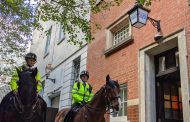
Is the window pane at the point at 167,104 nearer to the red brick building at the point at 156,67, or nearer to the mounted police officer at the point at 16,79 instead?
the red brick building at the point at 156,67

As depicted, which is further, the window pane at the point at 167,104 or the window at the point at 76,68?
the window at the point at 76,68

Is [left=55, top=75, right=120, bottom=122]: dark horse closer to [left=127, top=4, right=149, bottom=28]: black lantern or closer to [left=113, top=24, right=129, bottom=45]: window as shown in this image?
[left=127, top=4, right=149, bottom=28]: black lantern

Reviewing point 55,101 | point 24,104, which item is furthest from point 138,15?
point 55,101

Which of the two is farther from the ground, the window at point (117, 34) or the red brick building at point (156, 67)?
the window at point (117, 34)

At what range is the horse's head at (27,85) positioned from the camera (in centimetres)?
560

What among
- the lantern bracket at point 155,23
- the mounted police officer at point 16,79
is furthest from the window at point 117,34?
the mounted police officer at point 16,79

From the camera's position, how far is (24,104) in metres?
5.57

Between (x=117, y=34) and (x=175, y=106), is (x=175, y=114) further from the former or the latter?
(x=117, y=34)

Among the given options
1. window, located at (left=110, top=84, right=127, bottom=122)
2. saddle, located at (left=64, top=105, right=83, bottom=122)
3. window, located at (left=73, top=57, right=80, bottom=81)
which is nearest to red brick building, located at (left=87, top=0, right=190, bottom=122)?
window, located at (left=110, top=84, right=127, bottom=122)

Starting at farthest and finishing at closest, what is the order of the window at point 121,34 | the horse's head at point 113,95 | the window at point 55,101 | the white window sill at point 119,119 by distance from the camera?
1. the window at point 55,101
2. the window at point 121,34
3. the white window sill at point 119,119
4. the horse's head at point 113,95

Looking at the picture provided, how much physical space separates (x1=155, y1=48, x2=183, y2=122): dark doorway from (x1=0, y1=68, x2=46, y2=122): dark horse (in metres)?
3.98

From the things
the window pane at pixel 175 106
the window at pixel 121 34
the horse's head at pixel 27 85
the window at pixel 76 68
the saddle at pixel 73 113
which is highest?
the window at pixel 121 34

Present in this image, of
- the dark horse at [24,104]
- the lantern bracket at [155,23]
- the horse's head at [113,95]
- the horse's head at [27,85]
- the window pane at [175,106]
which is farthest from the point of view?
the window pane at [175,106]

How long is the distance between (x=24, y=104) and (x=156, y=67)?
15.3 feet
